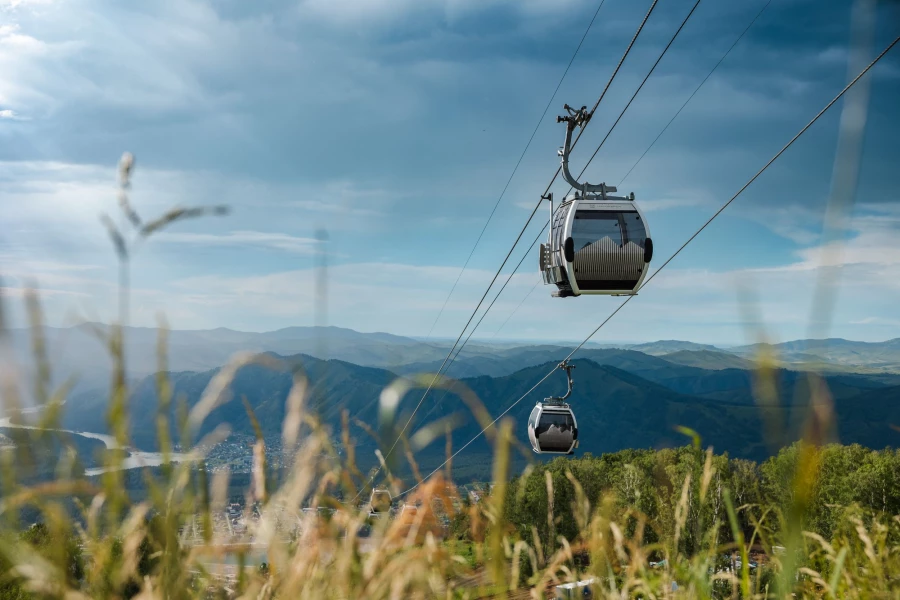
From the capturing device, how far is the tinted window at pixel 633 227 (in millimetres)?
11352

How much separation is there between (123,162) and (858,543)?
2931mm

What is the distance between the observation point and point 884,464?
51812 millimetres

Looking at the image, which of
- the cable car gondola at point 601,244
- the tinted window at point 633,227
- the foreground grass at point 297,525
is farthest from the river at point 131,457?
the tinted window at point 633,227

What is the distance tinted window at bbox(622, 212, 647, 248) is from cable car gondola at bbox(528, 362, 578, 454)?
770 centimetres

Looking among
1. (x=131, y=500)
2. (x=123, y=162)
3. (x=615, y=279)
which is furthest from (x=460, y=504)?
(x=615, y=279)

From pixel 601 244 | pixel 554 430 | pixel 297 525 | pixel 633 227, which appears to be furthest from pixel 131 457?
pixel 554 430

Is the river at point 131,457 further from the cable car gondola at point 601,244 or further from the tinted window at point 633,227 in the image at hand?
the tinted window at point 633,227

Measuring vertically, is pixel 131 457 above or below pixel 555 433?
above

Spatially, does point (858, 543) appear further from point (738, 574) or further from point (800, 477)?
point (800, 477)

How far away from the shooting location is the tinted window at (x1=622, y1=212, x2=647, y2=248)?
1135 centimetres

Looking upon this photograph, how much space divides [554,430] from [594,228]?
8607 mm

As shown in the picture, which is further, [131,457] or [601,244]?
[601,244]

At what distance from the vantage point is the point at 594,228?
37.2 ft

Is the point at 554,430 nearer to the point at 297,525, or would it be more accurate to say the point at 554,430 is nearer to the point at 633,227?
the point at 633,227
